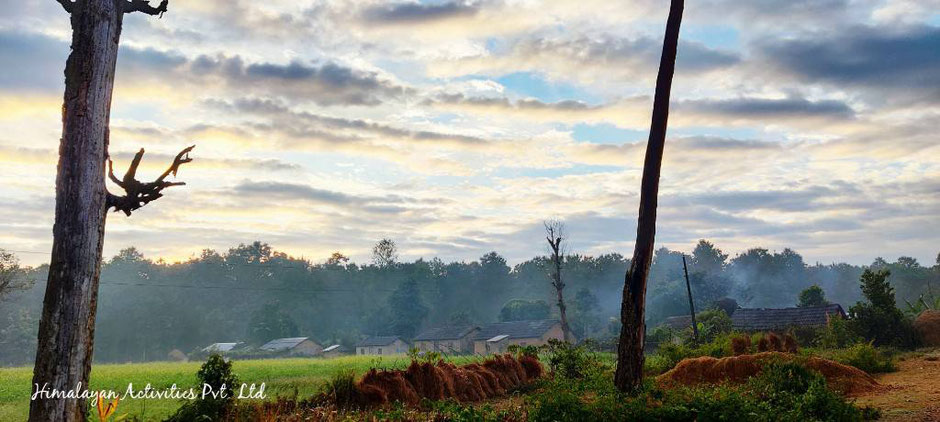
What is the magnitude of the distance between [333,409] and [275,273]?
91.2 meters

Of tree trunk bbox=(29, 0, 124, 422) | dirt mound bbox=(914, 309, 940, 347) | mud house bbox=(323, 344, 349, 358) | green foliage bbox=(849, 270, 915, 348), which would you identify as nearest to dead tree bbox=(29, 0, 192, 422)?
tree trunk bbox=(29, 0, 124, 422)

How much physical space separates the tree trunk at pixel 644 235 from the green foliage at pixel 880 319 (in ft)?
66.0

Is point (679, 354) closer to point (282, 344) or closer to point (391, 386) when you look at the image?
point (391, 386)

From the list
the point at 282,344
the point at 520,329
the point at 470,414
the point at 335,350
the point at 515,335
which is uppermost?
the point at 470,414

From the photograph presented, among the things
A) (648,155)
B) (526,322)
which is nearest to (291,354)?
(526,322)

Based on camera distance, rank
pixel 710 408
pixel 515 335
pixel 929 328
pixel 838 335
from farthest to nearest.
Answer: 1. pixel 515 335
2. pixel 838 335
3. pixel 929 328
4. pixel 710 408

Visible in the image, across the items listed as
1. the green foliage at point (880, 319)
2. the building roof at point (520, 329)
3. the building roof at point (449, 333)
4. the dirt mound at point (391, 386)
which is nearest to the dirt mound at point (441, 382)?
the dirt mound at point (391, 386)

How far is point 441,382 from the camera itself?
647 inches

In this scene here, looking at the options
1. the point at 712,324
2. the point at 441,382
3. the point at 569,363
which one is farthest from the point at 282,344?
the point at 441,382

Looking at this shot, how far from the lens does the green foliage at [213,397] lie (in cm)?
1070

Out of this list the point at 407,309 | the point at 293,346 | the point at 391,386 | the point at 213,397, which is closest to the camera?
the point at 213,397

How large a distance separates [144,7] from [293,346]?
6486 centimetres

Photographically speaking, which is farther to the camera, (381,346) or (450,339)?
(381,346)

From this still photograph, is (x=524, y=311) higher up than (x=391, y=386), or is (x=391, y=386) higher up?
(x=391, y=386)
